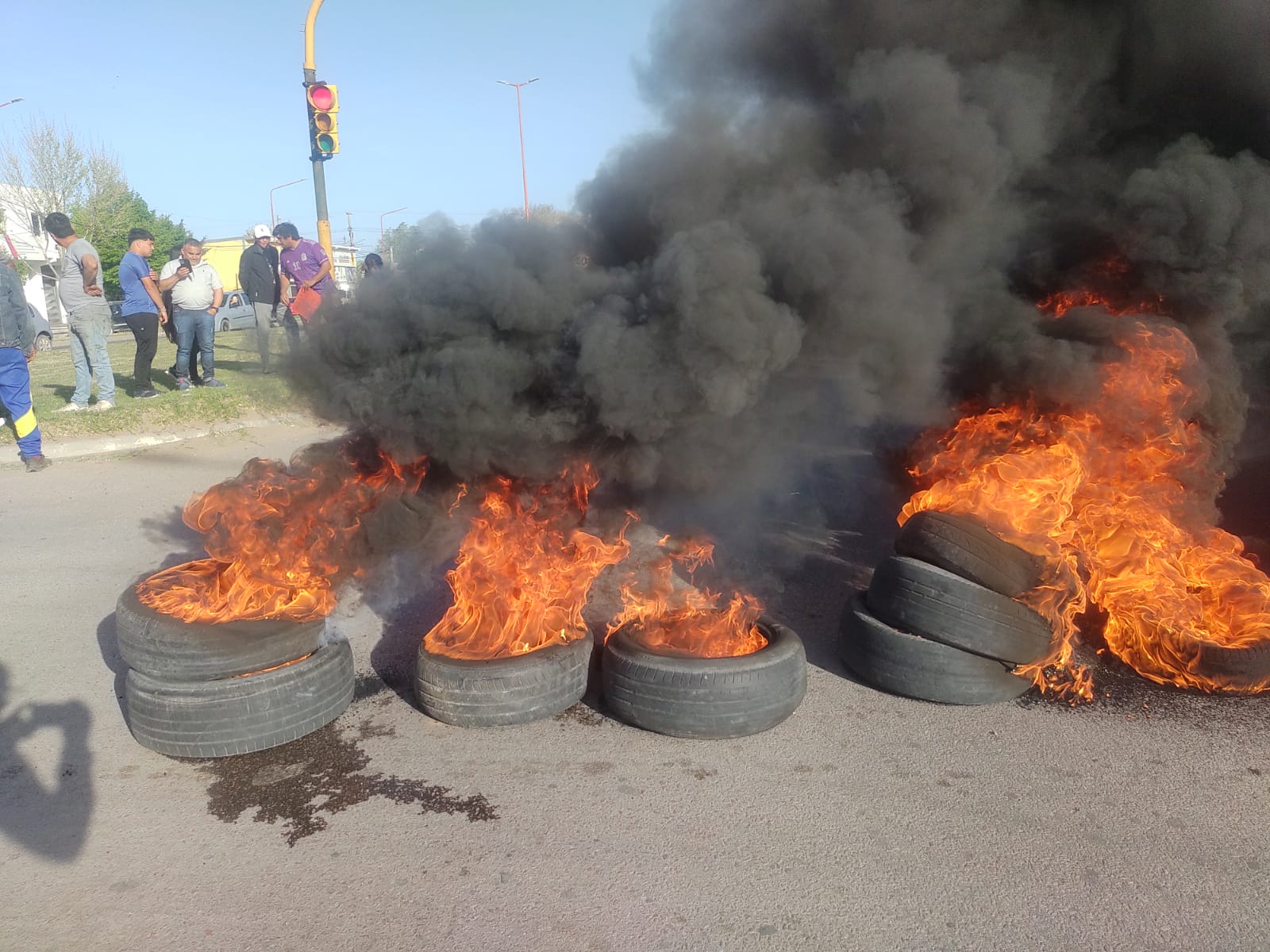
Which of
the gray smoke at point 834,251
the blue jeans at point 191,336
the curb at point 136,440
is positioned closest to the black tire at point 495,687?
the gray smoke at point 834,251

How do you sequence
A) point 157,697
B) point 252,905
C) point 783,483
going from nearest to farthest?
point 252,905 → point 157,697 → point 783,483

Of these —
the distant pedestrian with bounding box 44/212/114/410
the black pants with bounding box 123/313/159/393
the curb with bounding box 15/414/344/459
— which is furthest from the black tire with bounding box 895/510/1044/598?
the black pants with bounding box 123/313/159/393

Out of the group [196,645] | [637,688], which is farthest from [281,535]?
[637,688]

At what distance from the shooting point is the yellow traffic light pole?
455 inches

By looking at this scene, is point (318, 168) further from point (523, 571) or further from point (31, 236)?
point (31, 236)

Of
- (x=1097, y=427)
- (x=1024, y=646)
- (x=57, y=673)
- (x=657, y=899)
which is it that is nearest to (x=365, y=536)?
(x=57, y=673)

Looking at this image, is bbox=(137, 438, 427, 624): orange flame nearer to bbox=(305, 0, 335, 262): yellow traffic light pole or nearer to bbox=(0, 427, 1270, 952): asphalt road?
bbox=(0, 427, 1270, 952): asphalt road

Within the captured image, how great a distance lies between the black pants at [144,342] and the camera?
38.2 ft

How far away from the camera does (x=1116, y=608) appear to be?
5.02 metres

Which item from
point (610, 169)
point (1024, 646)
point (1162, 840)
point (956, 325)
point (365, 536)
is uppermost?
point (610, 169)

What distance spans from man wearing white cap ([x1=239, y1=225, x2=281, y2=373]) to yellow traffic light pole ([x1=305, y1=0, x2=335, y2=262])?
96 centimetres

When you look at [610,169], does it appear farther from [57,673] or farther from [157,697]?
[57,673]

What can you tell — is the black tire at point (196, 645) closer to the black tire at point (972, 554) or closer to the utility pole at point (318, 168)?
the black tire at point (972, 554)

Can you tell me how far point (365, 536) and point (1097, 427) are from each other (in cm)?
492
